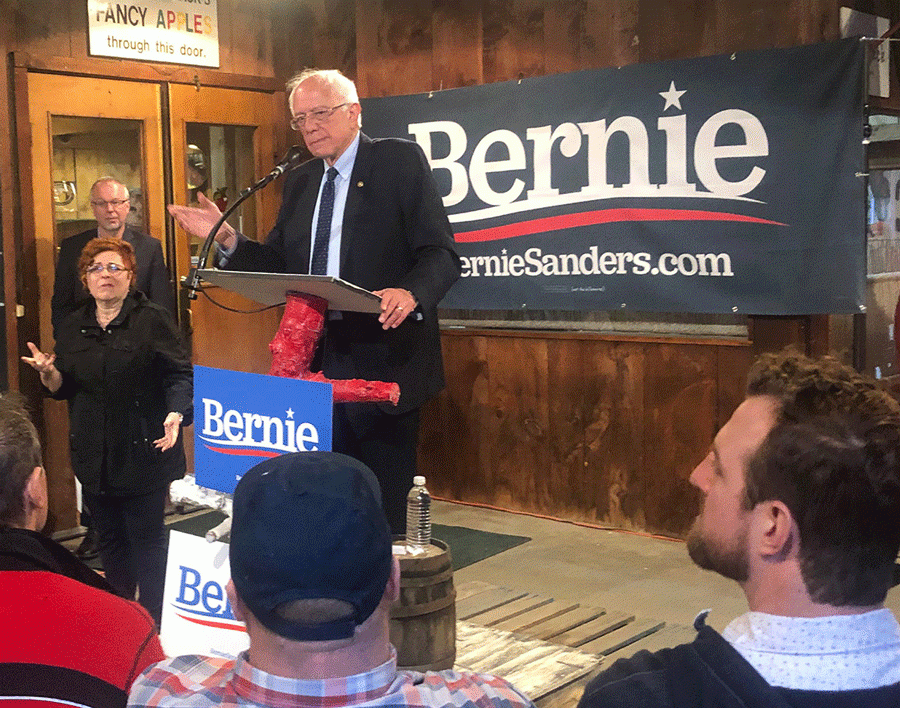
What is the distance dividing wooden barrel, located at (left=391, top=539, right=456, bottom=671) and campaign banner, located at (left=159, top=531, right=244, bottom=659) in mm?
352

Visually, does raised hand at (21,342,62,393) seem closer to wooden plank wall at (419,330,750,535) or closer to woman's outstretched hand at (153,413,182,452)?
woman's outstretched hand at (153,413,182,452)

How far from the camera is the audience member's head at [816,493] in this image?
1.17 metres

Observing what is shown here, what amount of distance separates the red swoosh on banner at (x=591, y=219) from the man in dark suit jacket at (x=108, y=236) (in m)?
1.47

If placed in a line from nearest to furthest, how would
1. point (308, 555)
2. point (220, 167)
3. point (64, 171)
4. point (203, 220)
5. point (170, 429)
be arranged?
point (308, 555) → point (203, 220) → point (170, 429) → point (64, 171) → point (220, 167)

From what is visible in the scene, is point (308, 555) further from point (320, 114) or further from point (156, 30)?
point (156, 30)

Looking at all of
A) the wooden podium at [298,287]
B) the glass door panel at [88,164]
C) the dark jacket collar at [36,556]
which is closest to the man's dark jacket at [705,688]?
the dark jacket collar at [36,556]

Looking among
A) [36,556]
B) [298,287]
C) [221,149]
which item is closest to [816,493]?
[36,556]

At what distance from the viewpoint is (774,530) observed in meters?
1.20

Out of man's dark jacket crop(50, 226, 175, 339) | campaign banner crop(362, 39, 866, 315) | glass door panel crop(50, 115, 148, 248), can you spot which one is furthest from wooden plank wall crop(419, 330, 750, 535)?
glass door panel crop(50, 115, 148, 248)

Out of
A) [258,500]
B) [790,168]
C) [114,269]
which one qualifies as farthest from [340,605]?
[790,168]

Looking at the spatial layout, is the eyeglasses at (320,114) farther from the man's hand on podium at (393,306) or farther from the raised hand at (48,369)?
the raised hand at (48,369)

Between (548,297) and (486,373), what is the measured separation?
25.0 inches

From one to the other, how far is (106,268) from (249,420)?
156 centimetres

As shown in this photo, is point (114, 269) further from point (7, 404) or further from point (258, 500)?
point (258, 500)
